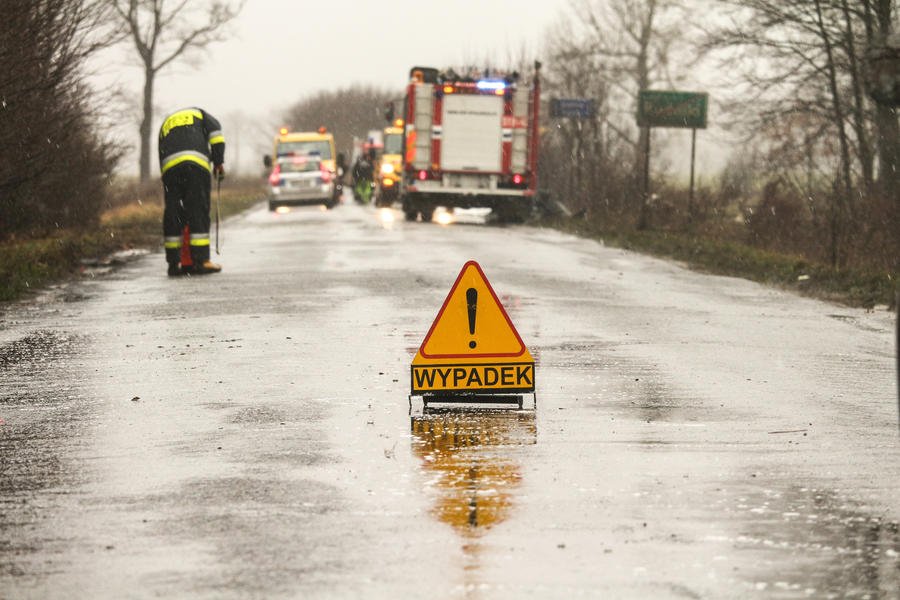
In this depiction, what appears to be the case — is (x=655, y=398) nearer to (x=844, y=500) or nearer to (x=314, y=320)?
(x=844, y=500)

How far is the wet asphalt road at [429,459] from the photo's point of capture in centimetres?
539

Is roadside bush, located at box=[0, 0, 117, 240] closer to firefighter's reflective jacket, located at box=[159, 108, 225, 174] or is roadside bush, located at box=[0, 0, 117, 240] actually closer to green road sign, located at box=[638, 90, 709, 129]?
firefighter's reflective jacket, located at box=[159, 108, 225, 174]

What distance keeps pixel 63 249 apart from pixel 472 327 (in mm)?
13281

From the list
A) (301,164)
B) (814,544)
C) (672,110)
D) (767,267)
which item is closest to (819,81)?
(672,110)

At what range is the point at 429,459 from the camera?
7.47 m

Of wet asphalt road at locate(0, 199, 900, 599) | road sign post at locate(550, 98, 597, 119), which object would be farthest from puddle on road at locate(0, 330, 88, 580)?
road sign post at locate(550, 98, 597, 119)

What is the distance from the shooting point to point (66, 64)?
19297 mm

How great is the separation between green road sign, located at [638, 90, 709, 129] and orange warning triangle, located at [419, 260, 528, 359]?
68.2ft

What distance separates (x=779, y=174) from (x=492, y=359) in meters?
20.7

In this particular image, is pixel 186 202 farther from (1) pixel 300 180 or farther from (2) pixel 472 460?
(1) pixel 300 180

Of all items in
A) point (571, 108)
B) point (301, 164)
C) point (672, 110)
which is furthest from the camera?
point (301, 164)

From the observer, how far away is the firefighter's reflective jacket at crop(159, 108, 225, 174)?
61.2ft

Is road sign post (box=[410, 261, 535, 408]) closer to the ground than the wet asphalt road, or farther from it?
farther from it

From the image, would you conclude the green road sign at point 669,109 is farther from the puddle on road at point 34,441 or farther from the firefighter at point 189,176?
the puddle on road at point 34,441
